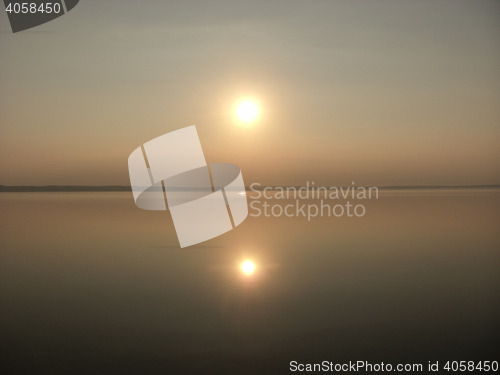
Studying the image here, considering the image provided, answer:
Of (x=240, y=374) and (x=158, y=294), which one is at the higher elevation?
(x=158, y=294)

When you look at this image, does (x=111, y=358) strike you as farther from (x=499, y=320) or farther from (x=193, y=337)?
(x=499, y=320)

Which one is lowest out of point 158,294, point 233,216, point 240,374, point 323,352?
point 240,374

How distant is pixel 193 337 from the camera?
344 centimetres

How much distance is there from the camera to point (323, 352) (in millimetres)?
3184

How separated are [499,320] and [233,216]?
9.53 m

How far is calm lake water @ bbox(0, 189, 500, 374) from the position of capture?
3.16 meters

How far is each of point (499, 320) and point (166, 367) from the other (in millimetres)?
2372

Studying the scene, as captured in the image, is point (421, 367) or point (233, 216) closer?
point (421, 367)

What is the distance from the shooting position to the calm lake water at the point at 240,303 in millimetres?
3160

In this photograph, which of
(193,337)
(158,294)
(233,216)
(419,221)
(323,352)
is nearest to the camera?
(323,352)

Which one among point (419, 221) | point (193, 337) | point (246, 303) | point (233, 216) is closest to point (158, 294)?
point (246, 303)

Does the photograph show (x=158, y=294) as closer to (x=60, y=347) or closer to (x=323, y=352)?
(x=60, y=347)

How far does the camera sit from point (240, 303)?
4.24 m

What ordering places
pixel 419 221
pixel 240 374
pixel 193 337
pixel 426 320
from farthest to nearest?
1. pixel 419 221
2. pixel 426 320
3. pixel 193 337
4. pixel 240 374
